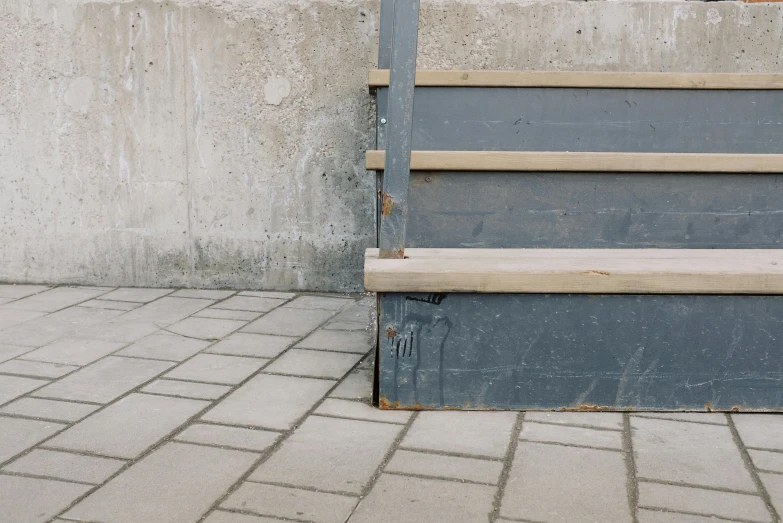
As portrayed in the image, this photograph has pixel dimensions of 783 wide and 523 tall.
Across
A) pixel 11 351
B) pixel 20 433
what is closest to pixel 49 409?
pixel 20 433

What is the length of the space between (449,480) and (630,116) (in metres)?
1.78

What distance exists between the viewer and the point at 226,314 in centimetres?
323

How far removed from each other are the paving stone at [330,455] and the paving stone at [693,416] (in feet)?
2.17

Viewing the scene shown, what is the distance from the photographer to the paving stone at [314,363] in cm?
252

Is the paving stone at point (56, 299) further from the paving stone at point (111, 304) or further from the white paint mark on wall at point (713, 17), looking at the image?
the white paint mark on wall at point (713, 17)

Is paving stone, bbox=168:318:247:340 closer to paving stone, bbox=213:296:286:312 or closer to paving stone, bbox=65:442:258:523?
paving stone, bbox=213:296:286:312

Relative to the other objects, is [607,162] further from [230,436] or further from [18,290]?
[18,290]

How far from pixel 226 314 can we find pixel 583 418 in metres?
1.60

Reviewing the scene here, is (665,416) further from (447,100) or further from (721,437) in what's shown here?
(447,100)

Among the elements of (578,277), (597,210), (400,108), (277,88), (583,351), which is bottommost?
(583,351)

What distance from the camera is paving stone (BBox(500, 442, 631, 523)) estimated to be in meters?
1.62

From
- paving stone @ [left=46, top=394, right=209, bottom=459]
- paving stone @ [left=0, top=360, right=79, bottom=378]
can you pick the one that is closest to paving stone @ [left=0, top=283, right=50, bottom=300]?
paving stone @ [left=0, top=360, right=79, bottom=378]

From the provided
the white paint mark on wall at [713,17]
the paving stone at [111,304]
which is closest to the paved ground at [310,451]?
the paving stone at [111,304]

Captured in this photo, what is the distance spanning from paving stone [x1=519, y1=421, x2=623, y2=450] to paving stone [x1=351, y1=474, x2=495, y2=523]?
0.32 meters
